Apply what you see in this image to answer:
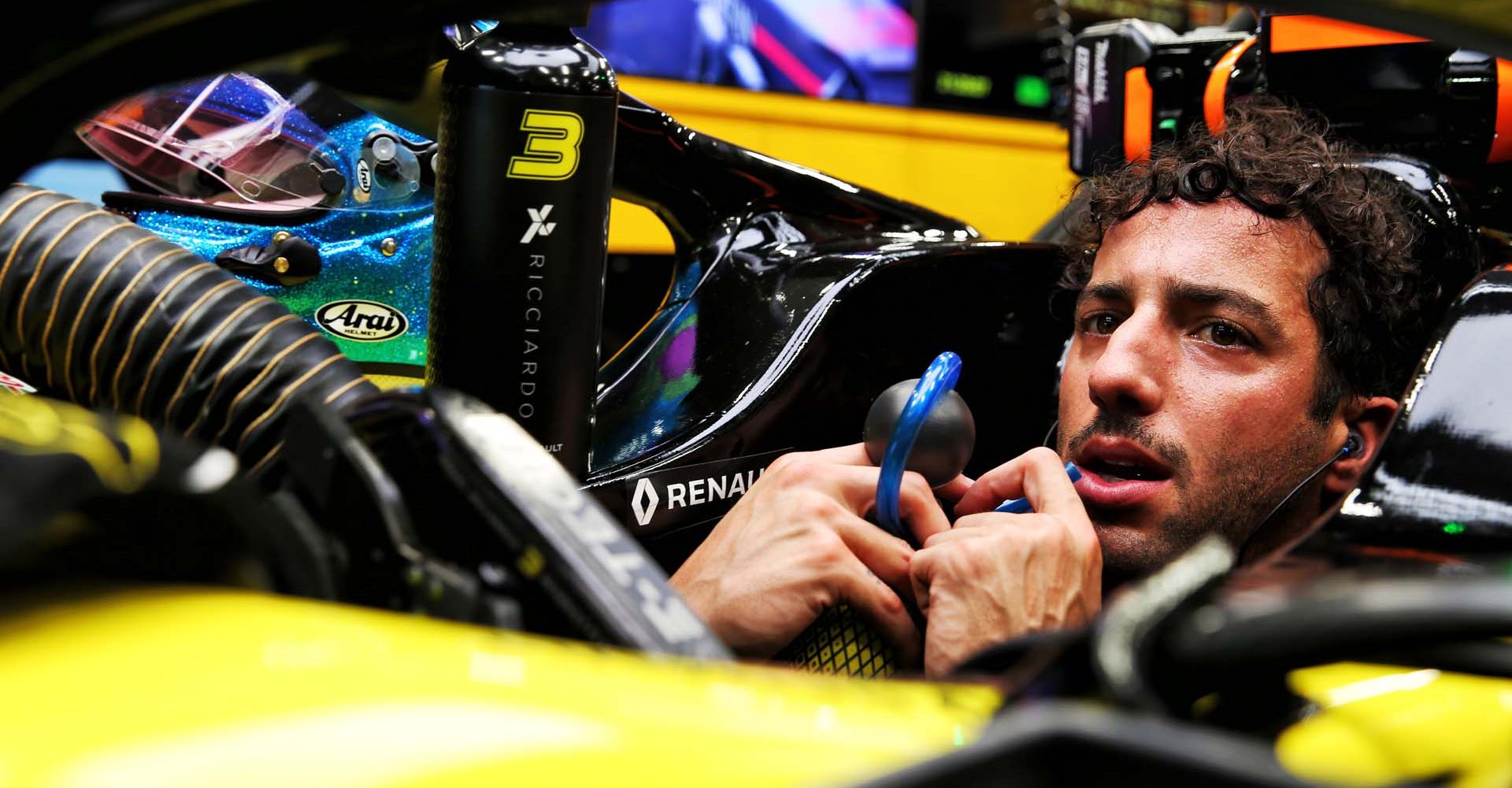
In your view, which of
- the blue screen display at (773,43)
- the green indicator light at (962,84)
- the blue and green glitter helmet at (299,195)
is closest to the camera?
the blue and green glitter helmet at (299,195)

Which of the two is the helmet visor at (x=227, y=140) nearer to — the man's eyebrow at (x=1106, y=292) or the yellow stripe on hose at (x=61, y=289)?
the yellow stripe on hose at (x=61, y=289)

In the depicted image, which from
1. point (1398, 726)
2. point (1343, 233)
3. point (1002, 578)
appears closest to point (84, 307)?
point (1002, 578)

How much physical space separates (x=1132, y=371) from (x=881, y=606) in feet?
1.16

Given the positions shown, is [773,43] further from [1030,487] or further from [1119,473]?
[1030,487]

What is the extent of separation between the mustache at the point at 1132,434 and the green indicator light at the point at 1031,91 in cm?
454

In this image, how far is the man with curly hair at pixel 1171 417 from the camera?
1.09 m

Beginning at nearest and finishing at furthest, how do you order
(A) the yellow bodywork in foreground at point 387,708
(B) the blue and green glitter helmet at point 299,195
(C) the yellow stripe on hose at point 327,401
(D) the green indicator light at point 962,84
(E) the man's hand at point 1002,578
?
1. (A) the yellow bodywork in foreground at point 387,708
2. (C) the yellow stripe on hose at point 327,401
3. (E) the man's hand at point 1002,578
4. (B) the blue and green glitter helmet at point 299,195
5. (D) the green indicator light at point 962,84

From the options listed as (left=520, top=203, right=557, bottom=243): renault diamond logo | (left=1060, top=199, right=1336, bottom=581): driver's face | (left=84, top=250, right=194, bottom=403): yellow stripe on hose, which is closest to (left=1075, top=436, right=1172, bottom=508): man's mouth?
(left=1060, top=199, right=1336, bottom=581): driver's face

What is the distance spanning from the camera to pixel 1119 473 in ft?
4.26

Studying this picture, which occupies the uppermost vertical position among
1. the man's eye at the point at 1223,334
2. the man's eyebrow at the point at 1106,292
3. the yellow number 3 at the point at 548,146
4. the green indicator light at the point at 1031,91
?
the yellow number 3 at the point at 548,146

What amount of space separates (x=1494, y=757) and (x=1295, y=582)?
111 millimetres

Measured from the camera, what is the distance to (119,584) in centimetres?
57

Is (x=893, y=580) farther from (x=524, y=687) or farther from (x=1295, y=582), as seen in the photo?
(x=524, y=687)

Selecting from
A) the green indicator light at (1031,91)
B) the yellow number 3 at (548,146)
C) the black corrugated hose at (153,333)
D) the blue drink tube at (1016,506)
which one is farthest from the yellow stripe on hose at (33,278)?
the green indicator light at (1031,91)
